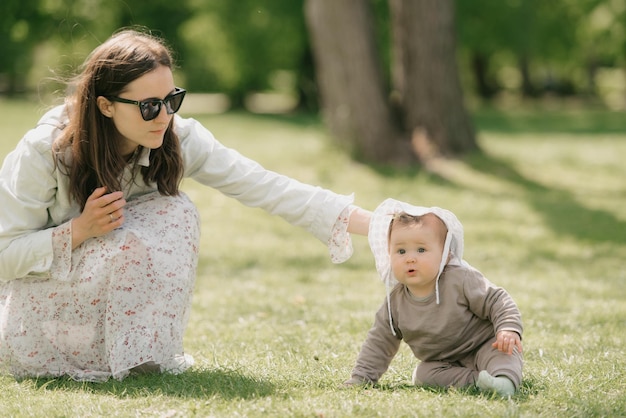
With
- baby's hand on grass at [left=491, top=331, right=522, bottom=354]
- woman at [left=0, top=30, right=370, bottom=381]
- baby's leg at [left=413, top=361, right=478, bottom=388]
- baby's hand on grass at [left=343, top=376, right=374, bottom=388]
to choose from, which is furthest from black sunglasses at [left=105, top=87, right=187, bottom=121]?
baby's hand on grass at [left=491, top=331, right=522, bottom=354]

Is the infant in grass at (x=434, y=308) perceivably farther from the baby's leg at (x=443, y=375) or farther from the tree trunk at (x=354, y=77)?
the tree trunk at (x=354, y=77)

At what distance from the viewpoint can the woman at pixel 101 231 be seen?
371 centimetres

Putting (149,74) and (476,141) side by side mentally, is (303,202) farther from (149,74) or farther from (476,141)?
(476,141)

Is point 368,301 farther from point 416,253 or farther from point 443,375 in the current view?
point 416,253

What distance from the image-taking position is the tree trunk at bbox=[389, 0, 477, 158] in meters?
12.2

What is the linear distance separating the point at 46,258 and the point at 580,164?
11.8 meters

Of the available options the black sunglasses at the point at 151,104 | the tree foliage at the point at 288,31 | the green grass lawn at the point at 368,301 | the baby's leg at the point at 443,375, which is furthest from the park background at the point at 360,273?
the tree foliage at the point at 288,31

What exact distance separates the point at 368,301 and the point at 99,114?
276cm

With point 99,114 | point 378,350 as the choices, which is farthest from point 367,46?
point 378,350

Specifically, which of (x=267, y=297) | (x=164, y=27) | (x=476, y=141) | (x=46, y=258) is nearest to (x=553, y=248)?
(x=267, y=297)

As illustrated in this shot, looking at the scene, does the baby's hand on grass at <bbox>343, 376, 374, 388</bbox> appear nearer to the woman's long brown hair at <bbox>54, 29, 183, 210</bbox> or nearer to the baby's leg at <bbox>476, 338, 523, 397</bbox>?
the baby's leg at <bbox>476, 338, 523, 397</bbox>

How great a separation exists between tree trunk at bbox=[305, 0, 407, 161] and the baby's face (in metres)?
9.01

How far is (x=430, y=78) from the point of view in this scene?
12406 millimetres

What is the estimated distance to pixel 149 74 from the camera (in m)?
3.71
